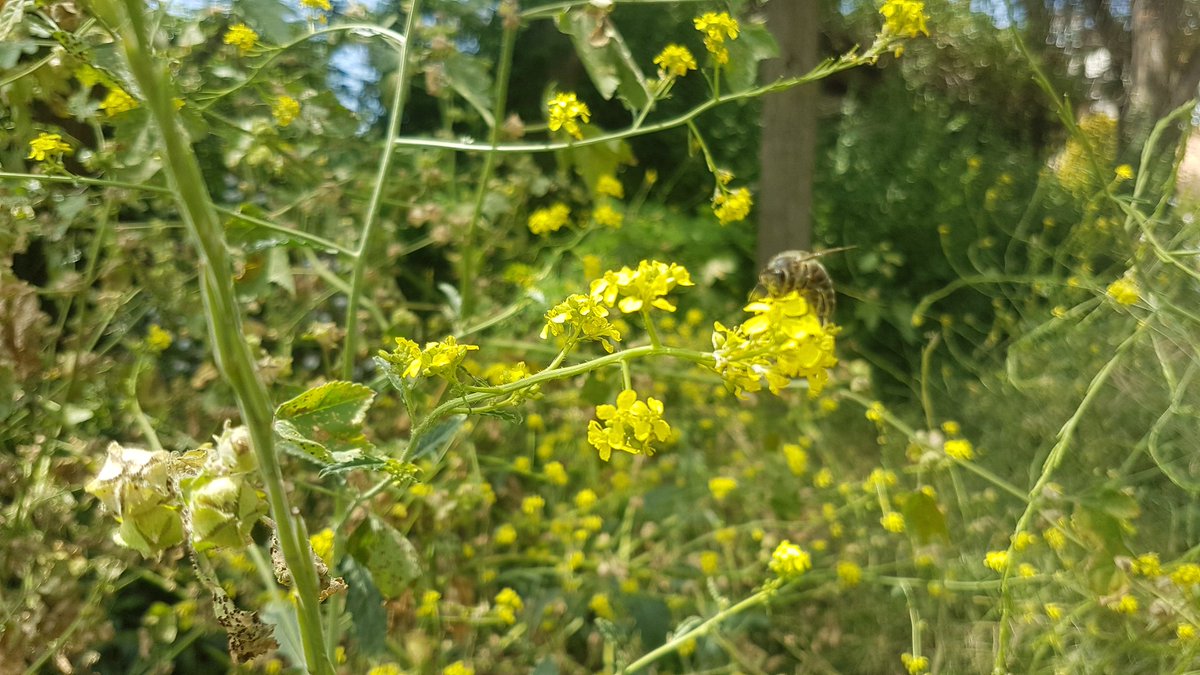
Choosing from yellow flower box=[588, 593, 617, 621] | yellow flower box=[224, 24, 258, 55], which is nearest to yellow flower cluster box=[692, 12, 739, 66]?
yellow flower box=[224, 24, 258, 55]

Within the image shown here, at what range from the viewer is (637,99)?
86cm

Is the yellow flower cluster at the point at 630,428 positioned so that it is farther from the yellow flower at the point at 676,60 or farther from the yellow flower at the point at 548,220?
the yellow flower at the point at 548,220

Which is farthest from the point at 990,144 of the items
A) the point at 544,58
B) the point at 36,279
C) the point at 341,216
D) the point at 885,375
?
the point at 36,279

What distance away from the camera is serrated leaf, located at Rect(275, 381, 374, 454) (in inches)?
17.6

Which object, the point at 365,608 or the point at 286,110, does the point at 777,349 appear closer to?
the point at 365,608

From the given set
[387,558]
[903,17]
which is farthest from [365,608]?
[903,17]

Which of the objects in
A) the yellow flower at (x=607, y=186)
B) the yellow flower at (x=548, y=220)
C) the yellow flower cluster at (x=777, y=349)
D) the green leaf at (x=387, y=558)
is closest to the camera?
the yellow flower cluster at (x=777, y=349)

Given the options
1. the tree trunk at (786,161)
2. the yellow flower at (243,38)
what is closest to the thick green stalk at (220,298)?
the yellow flower at (243,38)

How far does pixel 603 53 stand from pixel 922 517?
2.00 ft

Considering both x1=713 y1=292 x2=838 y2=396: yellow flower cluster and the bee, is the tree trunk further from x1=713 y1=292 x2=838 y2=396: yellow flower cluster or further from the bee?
x1=713 y1=292 x2=838 y2=396: yellow flower cluster

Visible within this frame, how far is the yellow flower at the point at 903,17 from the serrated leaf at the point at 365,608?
741 mm

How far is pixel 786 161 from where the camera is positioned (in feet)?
7.02

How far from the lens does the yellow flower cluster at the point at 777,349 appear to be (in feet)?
1.44

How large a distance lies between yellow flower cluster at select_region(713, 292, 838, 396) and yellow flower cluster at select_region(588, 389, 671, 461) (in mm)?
58
